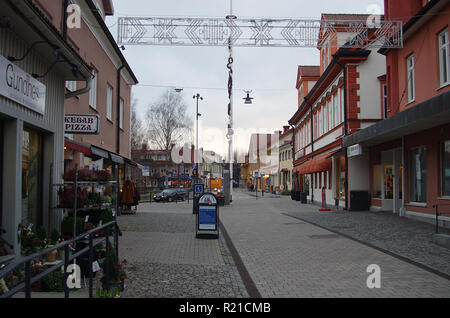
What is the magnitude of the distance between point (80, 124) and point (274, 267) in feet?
16.8

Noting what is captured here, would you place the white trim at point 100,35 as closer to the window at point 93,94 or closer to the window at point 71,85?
the window at point 93,94

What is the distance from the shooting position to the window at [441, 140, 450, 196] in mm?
13897

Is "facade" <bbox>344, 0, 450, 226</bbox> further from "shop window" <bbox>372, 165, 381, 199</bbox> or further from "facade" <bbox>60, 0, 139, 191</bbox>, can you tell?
"facade" <bbox>60, 0, 139, 191</bbox>

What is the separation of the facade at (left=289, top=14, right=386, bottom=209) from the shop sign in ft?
5.73

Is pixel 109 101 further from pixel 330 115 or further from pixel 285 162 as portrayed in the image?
pixel 285 162

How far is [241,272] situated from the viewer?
746cm

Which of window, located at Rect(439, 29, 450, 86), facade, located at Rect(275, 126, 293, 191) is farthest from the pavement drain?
facade, located at Rect(275, 126, 293, 191)

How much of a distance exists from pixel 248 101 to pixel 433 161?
64.8 ft

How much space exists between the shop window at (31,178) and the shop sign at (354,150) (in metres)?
14.7

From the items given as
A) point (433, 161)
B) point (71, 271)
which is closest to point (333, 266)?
point (71, 271)

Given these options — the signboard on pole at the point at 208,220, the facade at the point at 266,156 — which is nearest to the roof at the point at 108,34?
the signboard on pole at the point at 208,220

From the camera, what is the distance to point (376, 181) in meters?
21.4

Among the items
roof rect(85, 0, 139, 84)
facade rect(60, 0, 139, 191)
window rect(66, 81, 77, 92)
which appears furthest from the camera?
roof rect(85, 0, 139, 84)

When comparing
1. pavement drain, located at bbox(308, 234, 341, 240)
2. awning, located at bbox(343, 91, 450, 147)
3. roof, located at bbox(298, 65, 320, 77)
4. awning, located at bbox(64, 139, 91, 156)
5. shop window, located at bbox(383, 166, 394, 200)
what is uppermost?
roof, located at bbox(298, 65, 320, 77)
